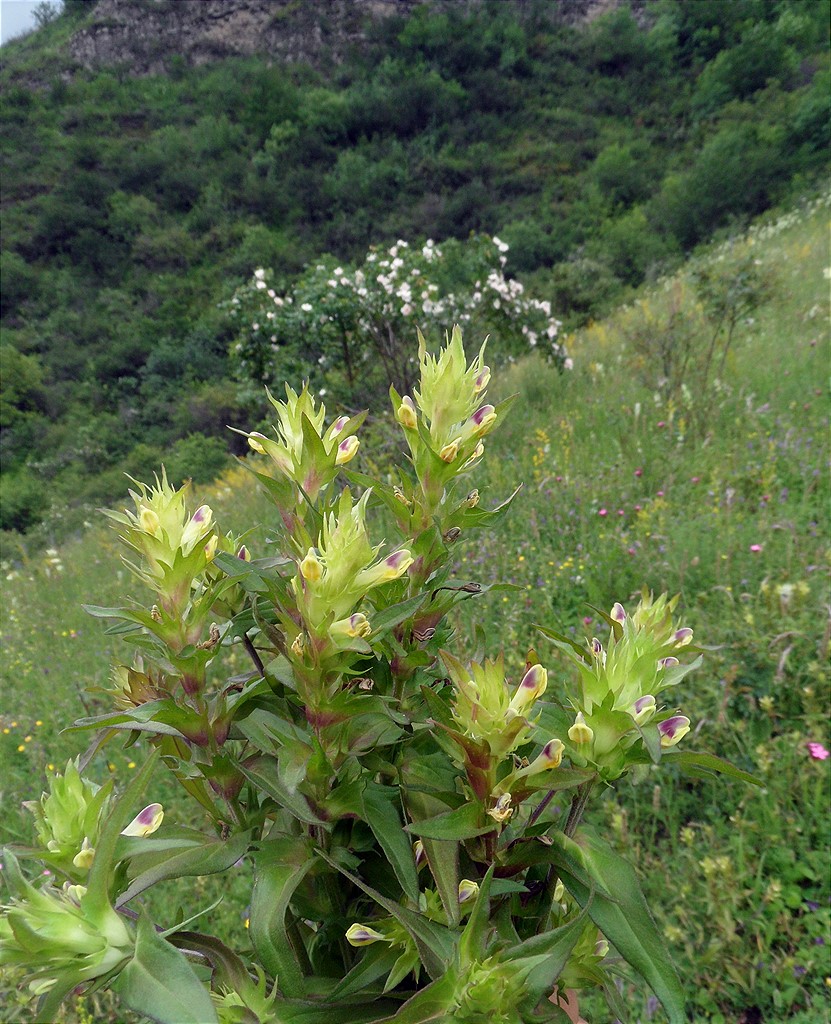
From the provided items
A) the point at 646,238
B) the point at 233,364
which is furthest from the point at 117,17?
the point at 233,364

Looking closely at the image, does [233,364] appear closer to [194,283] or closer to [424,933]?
[424,933]

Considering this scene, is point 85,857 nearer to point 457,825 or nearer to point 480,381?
point 457,825

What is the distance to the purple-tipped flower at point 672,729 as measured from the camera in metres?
0.63

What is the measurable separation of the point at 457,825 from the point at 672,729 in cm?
24

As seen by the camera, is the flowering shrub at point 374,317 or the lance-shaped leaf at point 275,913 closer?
the lance-shaped leaf at point 275,913

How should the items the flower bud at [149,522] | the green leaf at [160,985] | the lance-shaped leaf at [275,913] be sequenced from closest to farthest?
the green leaf at [160,985] → the lance-shaped leaf at [275,913] → the flower bud at [149,522]

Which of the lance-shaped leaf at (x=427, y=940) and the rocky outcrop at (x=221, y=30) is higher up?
the rocky outcrop at (x=221, y=30)

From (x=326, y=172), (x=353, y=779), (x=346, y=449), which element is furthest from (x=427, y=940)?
(x=326, y=172)

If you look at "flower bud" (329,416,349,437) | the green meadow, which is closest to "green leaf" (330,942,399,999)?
the green meadow

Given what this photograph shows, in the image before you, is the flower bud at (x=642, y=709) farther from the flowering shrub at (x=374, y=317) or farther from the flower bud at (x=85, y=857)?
the flowering shrub at (x=374, y=317)

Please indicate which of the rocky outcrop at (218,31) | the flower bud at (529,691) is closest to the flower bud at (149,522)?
the flower bud at (529,691)

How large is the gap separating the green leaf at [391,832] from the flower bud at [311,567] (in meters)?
0.23

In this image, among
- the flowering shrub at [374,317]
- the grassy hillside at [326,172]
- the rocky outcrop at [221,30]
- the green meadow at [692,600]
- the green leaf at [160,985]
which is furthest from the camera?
the rocky outcrop at [221,30]

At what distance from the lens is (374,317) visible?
6.29 meters
